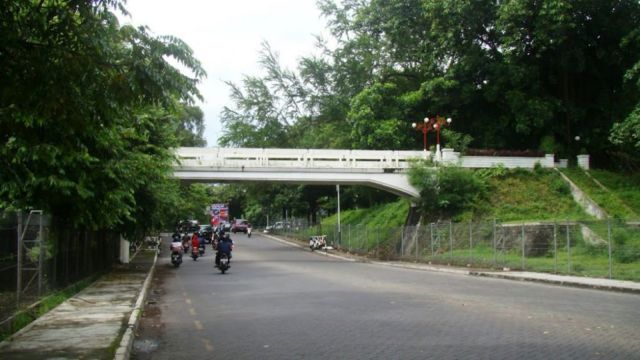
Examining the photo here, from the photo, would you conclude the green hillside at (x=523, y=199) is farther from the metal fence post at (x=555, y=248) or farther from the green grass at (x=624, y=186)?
the metal fence post at (x=555, y=248)

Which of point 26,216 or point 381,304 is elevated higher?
point 26,216

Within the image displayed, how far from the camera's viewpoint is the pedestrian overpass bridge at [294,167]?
1601 inches

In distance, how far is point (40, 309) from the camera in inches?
575

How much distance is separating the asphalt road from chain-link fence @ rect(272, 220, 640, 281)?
3860 mm

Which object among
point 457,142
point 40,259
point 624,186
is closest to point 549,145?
point 457,142

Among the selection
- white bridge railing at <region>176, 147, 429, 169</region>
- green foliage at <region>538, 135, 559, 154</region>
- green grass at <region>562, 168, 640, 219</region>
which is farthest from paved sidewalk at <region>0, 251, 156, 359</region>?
green foliage at <region>538, 135, 559, 154</region>

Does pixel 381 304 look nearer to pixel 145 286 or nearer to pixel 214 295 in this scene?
pixel 214 295

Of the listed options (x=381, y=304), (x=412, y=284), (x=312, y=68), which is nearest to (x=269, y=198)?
(x=312, y=68)

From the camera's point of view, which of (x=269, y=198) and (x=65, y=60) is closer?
(x=65, y=60)

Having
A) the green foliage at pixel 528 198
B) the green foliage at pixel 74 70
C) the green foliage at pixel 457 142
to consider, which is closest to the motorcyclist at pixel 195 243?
the green foliage at pixel 528 198

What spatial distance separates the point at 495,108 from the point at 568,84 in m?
5.31

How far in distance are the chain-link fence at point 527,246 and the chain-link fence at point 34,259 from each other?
16.7 meters

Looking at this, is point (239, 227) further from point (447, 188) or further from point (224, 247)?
point (224, 247)

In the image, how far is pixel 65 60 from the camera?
25.2ft
